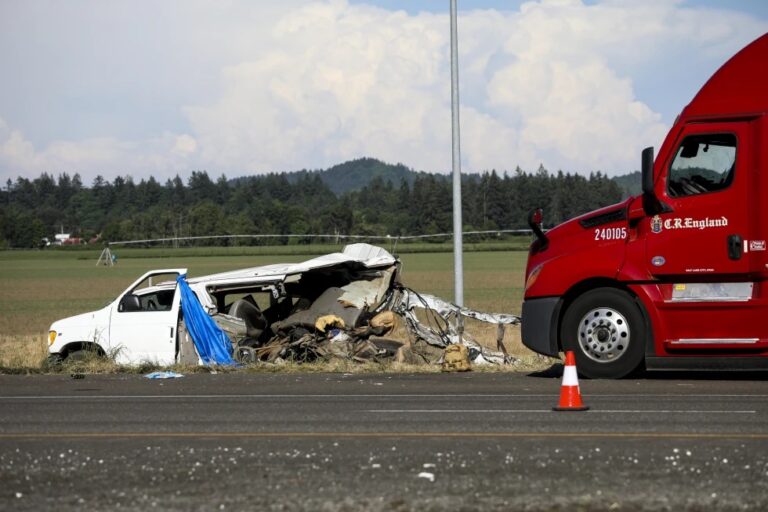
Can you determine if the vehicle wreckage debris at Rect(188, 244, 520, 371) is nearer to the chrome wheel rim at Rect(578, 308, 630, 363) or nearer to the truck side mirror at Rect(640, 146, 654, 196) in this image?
A: the chrome wheel rim at Rect(578, 308, 630, 363)

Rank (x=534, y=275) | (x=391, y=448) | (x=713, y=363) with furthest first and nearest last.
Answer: (x=534, y=275), (x=713, y=363), (x=391, y=448)

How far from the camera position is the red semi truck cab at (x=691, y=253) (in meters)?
13.9

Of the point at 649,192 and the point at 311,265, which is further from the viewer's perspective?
the point at 311,265

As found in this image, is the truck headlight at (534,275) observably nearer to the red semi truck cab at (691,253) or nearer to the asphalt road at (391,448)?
the red semi truck cab at (691,253)

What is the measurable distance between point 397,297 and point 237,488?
10832 mm

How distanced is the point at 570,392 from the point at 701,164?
13.1 feet

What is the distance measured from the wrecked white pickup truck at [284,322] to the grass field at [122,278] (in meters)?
1.45

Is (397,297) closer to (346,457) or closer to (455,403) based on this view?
(455,403)

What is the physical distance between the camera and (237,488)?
7.87 m

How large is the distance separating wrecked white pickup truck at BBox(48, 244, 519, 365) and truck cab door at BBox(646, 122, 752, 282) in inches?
163

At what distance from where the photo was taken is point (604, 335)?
14555 millimetres

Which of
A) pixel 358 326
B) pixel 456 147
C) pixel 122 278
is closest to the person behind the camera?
pixel 358 326

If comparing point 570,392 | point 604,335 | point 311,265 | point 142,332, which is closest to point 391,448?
point 570,392

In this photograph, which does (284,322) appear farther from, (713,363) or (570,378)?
(570,378)
